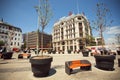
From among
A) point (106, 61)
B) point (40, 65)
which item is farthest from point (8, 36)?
point (106, 61)

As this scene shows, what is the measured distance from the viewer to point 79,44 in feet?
164

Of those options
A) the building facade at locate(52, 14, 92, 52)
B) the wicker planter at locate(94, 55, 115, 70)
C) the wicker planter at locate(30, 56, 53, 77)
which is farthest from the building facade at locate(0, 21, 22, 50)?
the wicker planter at locate(94, 55, 115, 70)

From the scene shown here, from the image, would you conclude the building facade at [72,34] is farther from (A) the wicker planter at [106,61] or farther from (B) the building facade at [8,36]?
(A) the wicker planter at [106,61]

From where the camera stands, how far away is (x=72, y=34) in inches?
2162

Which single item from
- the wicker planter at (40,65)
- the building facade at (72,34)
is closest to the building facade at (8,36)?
the building facade at (72,34)

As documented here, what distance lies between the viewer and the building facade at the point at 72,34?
50.5m

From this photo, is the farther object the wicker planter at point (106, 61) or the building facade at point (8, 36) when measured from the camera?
the building facade at point (8, 36)

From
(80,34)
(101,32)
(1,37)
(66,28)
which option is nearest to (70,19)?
(66,28)

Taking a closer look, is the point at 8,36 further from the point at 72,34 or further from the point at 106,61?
the point at 106,61

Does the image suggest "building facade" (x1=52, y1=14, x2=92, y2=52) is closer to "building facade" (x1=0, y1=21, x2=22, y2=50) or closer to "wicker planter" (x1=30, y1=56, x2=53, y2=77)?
"building facade" (x1=0, y1=21, x2=22, y2=50)

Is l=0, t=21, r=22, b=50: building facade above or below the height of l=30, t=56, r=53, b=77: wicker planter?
above

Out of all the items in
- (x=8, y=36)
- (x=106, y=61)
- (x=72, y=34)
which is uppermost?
(x=72, y=34)

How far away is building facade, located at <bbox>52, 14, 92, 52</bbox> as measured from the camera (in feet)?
166

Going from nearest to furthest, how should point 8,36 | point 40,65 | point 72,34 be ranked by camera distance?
point 40,65 → point 8,36 → point 72,34
